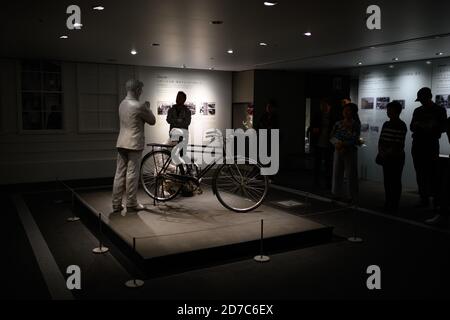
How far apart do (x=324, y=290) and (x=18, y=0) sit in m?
3.98

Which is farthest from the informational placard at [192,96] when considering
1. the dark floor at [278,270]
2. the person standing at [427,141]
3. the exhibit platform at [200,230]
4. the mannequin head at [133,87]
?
the person standing at [427,141]

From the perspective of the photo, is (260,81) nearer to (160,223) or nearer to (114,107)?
(114,107)

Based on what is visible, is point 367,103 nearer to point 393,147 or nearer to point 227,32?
point 393,147

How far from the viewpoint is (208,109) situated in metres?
11.1

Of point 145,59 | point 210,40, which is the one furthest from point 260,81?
point 210,40

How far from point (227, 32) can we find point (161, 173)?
2.16 m

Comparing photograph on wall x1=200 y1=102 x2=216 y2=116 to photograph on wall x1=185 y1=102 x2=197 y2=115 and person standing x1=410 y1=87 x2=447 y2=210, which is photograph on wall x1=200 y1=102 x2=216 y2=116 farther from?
person standing x1=410 y1=87 x2=447 y2=210

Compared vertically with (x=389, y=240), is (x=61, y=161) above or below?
above

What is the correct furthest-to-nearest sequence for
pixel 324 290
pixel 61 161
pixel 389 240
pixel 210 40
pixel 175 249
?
1. pixel 61 161
2. pixel 210 40
3. pixel 389 240
4. pixel 175 249
5. pixel 324 290

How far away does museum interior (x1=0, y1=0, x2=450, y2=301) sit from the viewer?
400cm

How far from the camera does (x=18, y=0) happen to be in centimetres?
412

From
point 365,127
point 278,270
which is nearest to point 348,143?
point 278,270

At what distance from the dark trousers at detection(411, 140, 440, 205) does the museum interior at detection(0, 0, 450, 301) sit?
0.07ft
